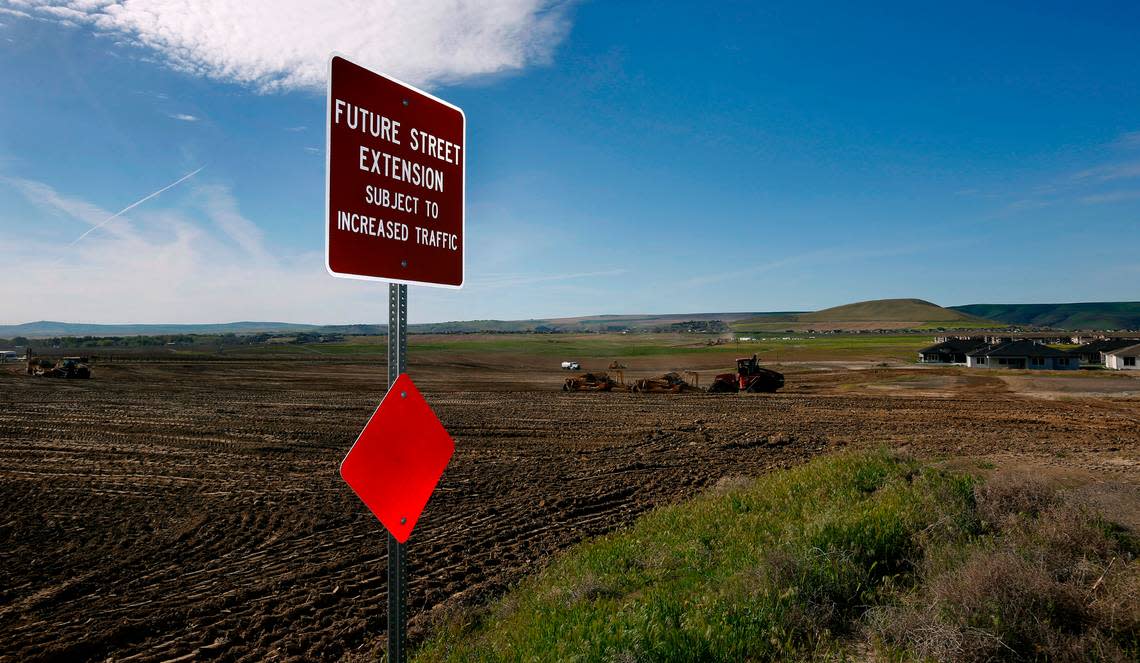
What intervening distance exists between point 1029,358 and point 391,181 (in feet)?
256

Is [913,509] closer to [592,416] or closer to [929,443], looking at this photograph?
[929,443]

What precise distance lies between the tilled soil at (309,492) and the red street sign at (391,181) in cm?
468

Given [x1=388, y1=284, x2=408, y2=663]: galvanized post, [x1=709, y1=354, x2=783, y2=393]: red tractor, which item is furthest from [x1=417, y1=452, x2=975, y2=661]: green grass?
[x1=709, y1=354, x2=783, y2=393]: red tractor

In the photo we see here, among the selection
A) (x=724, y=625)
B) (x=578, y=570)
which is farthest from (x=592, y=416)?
(x=724, y=625)

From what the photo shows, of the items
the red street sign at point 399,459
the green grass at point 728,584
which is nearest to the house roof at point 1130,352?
the green grass at point 728,584

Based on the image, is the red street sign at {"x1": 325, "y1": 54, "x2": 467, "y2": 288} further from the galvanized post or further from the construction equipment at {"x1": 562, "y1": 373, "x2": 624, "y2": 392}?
the construction equipment at {"x1": 562, "y1": 373, "x2": 624, "y2": 392}

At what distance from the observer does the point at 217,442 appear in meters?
18.9

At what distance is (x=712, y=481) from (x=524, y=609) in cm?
901

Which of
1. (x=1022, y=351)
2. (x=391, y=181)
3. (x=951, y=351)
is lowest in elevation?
(x=951, y=351)

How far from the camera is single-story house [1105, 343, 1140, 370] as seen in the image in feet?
207

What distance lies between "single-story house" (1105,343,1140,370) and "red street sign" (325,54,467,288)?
81735mm

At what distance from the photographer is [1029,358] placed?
63.9 meters

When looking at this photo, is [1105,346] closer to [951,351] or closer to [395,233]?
[951,351]

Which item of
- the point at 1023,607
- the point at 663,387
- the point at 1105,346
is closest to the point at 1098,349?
the point at 1105,346
